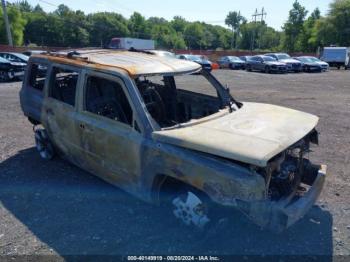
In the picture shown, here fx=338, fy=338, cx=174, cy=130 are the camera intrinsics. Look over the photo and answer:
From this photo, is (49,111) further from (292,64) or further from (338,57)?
(338,57)

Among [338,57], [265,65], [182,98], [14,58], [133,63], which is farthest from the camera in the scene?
[338,57]

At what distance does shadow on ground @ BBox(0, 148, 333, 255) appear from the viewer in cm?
339

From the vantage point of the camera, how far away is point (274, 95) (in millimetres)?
13438

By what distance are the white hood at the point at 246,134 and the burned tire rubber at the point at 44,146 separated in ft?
9.03

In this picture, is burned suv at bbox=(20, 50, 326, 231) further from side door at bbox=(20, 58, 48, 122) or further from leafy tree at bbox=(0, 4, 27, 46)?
leafy tree at bbox=(0, 4, 27, 46)

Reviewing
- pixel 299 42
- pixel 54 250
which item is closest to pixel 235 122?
pixel 54 250

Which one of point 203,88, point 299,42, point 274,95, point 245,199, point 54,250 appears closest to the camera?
point 245,199

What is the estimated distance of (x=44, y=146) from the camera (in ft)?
18.3

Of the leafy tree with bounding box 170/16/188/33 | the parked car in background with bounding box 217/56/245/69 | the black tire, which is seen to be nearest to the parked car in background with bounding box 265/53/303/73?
the parked car in background with bounding box 217/56/245/69

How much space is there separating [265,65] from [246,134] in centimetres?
2586

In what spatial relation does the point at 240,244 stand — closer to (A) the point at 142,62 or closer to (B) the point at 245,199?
(B) the point at 245,199

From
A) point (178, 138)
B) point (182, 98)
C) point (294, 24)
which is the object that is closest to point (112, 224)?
point (178, 138)

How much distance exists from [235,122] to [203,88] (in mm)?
1299

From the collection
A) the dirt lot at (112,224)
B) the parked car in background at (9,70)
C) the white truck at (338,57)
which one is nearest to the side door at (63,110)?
the dirt lot at (112,224)
